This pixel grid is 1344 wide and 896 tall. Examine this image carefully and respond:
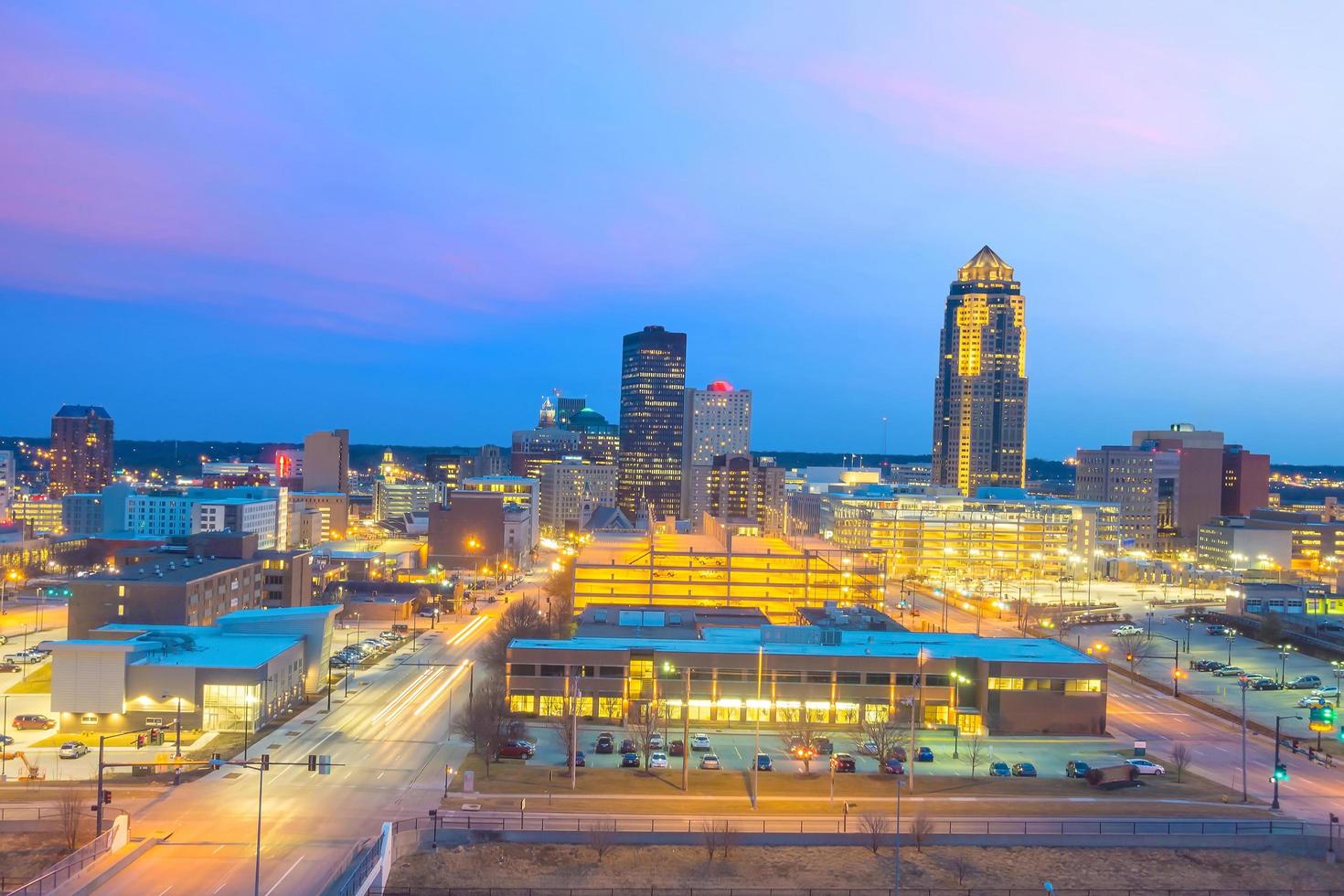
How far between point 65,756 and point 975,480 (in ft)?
578

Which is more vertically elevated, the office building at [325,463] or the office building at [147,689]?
the office building at [325,463]

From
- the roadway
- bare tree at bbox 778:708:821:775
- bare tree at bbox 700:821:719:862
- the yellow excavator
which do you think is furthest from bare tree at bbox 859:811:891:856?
the yellow excavator

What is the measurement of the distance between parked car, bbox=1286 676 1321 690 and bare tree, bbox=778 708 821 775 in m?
30.4

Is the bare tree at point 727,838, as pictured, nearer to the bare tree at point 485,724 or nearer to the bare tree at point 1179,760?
the bare tree at point 485,724

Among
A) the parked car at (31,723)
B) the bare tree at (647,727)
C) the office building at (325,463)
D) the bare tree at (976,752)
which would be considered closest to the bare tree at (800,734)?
the bare tree at (647,727)

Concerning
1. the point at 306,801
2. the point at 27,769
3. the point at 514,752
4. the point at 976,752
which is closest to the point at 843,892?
the point at 976,752

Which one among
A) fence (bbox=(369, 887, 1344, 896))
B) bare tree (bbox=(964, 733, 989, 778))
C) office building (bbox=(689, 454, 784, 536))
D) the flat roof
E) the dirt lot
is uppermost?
office building (bbox=(689, 454, 784, 536))

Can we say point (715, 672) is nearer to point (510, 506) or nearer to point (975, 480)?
point (510, 506)

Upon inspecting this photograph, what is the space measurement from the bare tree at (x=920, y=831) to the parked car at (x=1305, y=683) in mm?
37261

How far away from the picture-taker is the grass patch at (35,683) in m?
51.9

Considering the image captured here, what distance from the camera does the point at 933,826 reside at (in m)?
34.0

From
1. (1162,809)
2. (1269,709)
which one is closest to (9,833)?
(1162,809)

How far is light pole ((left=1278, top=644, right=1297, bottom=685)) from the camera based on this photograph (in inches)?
2458

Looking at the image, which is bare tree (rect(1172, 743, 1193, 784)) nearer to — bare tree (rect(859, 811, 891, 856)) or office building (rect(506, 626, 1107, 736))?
office building (rect(506, 626, 1107, 736))
